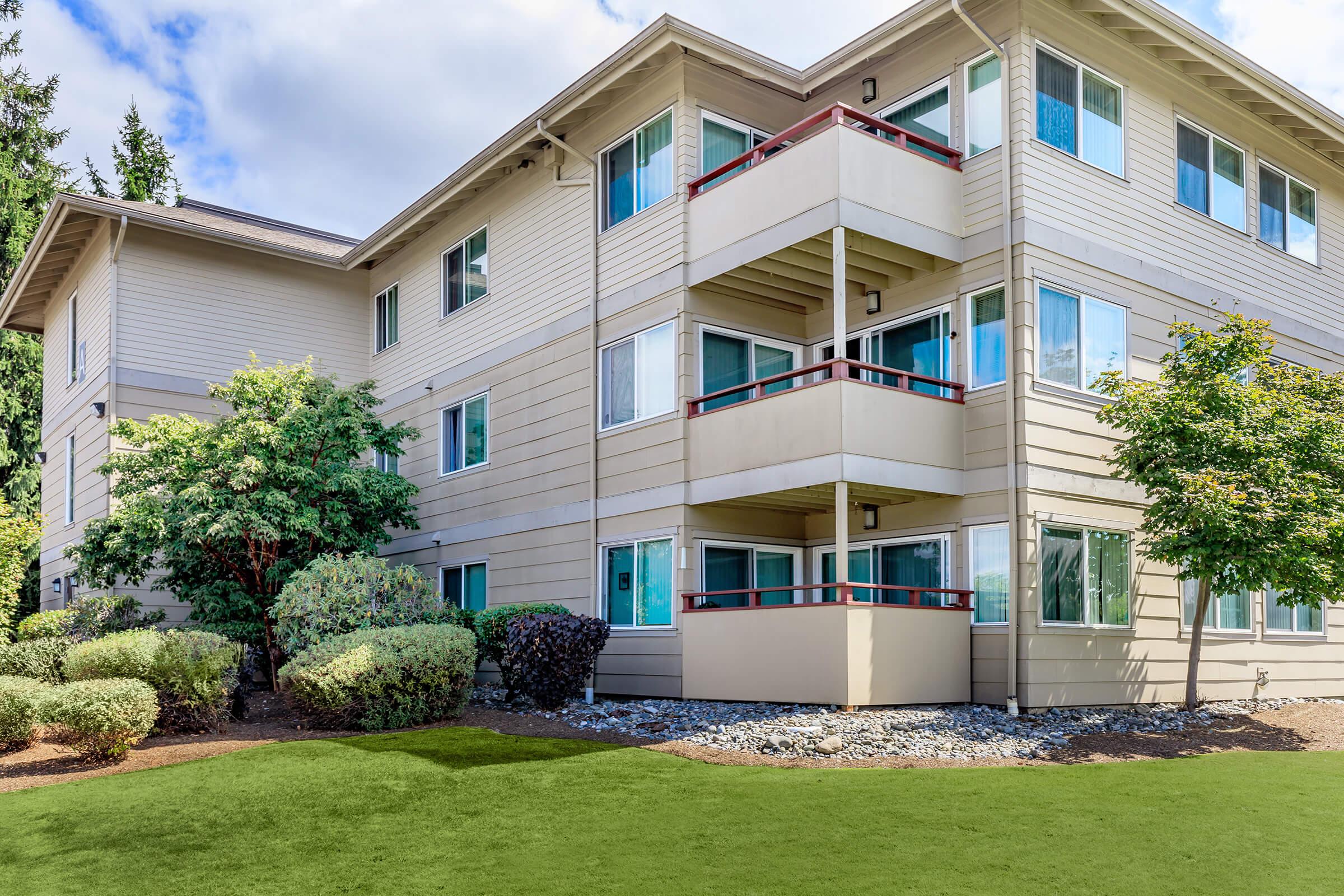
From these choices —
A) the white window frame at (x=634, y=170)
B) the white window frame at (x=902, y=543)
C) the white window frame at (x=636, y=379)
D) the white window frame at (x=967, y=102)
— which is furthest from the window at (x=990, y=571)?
the white window frame at (x=634, y=170)

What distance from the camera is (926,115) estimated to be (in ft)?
50.4

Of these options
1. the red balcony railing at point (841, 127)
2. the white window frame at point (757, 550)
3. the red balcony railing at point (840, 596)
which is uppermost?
the red balcony railing at point (841, 127)

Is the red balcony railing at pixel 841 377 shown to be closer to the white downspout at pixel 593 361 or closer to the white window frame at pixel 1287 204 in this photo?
the white downspout at pixel 593 361

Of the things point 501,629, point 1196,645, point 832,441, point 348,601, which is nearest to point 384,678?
point 501,629

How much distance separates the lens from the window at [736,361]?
52.1 ft

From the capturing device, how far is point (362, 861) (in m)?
7.75

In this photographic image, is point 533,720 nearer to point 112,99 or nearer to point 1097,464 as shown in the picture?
point 1097,464

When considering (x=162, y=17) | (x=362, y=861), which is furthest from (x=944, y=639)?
(x=162, y=17)

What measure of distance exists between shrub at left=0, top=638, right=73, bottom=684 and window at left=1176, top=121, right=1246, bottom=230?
17142mm

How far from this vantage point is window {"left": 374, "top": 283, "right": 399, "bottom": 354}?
23.6 meters

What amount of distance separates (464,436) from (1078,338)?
10966 mm

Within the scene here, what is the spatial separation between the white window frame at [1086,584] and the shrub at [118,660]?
10.2 meters

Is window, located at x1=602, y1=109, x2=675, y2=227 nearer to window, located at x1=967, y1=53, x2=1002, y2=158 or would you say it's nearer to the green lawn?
window, located at x1=967, y1=53, x2=1002, y2=158

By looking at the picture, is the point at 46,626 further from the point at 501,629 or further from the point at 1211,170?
the point at 1211,170
